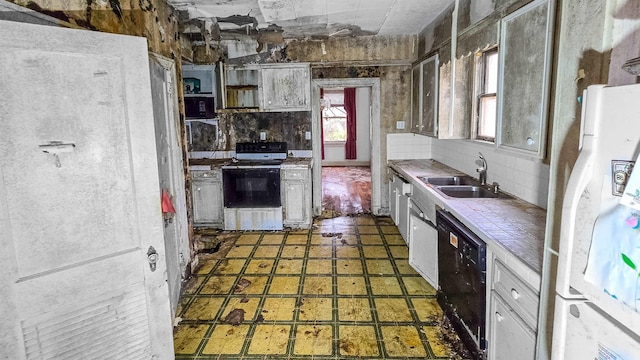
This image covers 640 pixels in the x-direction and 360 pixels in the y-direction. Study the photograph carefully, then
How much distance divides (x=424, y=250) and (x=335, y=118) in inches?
331

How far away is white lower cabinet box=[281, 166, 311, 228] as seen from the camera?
199 inches

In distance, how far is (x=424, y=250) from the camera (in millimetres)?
3225

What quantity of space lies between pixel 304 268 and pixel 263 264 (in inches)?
18.4

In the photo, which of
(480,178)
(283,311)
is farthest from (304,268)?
(480,178)

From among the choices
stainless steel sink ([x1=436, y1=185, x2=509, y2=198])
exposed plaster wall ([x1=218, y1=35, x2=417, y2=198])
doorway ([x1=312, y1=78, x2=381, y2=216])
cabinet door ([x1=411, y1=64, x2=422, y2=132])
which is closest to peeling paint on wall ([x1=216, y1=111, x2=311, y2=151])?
exposed plaster wall ([x1=218, y1=35, x2=417, y2=198])

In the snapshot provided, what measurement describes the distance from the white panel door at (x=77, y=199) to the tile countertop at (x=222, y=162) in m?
3.14

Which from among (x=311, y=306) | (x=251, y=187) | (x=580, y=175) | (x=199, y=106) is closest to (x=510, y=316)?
(x=580, y=175)

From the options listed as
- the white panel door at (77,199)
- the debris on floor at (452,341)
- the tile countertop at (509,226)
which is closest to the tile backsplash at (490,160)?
the tile countertop at (509,226)

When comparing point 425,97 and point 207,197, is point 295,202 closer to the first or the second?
point 207,197

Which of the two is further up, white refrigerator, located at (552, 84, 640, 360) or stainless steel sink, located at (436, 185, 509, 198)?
white refrigerator, located at (552, 84, 640, 360)

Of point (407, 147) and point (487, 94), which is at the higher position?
point (487, 94)

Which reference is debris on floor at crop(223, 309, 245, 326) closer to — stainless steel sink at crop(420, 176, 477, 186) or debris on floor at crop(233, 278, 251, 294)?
debris on floor at crop(233, 278, 251, 294)

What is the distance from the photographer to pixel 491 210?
97.2 inches

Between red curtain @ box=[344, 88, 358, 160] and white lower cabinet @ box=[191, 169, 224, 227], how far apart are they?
633 cm
